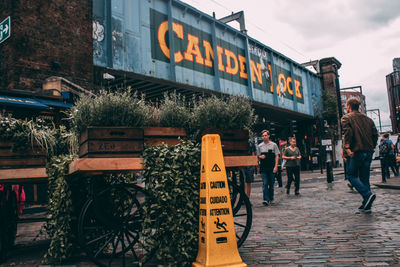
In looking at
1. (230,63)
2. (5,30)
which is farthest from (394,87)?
(5,30)

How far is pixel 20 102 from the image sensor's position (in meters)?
9.30

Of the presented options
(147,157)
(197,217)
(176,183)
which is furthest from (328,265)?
(147,157)

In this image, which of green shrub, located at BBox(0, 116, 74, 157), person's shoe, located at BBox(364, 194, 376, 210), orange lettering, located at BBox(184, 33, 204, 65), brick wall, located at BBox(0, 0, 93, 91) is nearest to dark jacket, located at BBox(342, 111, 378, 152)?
person's shoe, located at BBox(364, 194, 376, 210)

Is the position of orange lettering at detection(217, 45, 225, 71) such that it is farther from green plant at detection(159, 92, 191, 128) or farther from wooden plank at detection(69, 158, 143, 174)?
wooden plank at detection(69, 158, 143, 174)

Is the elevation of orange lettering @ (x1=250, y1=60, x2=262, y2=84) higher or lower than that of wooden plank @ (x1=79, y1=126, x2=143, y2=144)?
higher

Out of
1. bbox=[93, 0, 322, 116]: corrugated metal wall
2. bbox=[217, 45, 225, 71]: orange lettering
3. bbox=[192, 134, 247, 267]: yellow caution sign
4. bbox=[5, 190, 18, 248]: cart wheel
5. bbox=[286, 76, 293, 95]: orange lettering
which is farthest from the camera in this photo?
bbox=[286, 76, 293, 95]: orange lettering

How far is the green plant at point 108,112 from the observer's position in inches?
143

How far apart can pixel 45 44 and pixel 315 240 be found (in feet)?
34.8

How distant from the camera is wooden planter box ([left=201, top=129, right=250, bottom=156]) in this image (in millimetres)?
4004

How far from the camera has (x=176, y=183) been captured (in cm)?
338

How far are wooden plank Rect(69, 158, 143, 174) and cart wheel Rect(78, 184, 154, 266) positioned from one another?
0.29 metres

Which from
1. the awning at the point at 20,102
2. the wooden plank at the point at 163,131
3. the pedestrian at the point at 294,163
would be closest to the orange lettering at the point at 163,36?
the awning at the point at 20,102

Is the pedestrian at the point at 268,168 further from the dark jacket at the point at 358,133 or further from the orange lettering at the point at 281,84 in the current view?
the orange lettering at the point at 281,84

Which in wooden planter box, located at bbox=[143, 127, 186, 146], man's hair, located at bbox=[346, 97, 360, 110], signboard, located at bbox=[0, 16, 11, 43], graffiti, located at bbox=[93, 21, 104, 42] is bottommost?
wooden planter box, located at bbox=[143, 127, 186, 146]
